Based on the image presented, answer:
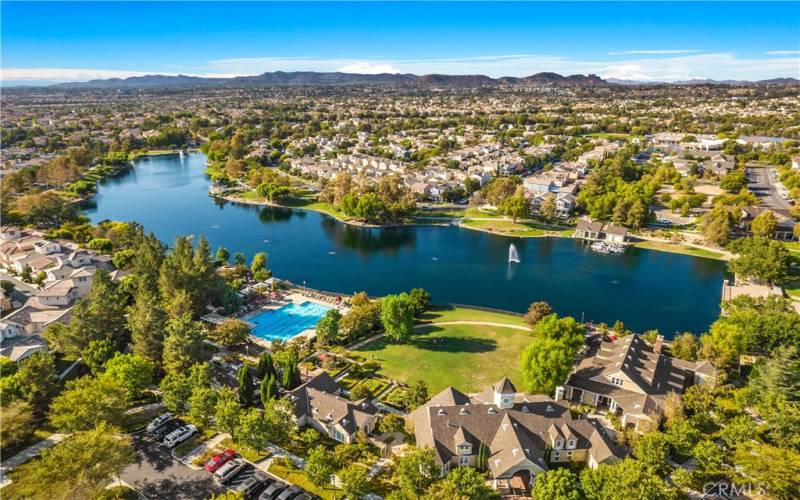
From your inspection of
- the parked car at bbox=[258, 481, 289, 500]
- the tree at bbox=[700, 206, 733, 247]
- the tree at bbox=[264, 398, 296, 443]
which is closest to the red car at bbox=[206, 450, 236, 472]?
the tree at bbox=[264, 398, 296, 443]

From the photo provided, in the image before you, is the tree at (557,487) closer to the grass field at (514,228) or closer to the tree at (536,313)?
the tree at (536,313)

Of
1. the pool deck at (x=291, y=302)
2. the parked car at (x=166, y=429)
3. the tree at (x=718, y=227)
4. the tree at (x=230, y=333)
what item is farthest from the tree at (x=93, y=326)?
the tree at (x=718, y=227)

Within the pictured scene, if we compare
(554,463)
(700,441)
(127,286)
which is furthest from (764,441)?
(127,286)

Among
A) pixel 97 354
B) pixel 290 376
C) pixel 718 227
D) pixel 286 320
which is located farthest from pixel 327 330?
pixel 718 227

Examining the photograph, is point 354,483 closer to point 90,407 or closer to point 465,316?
point 90,407

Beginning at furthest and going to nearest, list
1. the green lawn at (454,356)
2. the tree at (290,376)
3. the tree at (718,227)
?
1. the tree at (718,227)
2. the green lawn at (454,356)
3. the tree at (290,376)

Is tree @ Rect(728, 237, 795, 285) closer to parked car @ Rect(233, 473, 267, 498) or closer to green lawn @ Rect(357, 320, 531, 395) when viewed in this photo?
green lawn @ Rect(357, 320, 531, 395)
